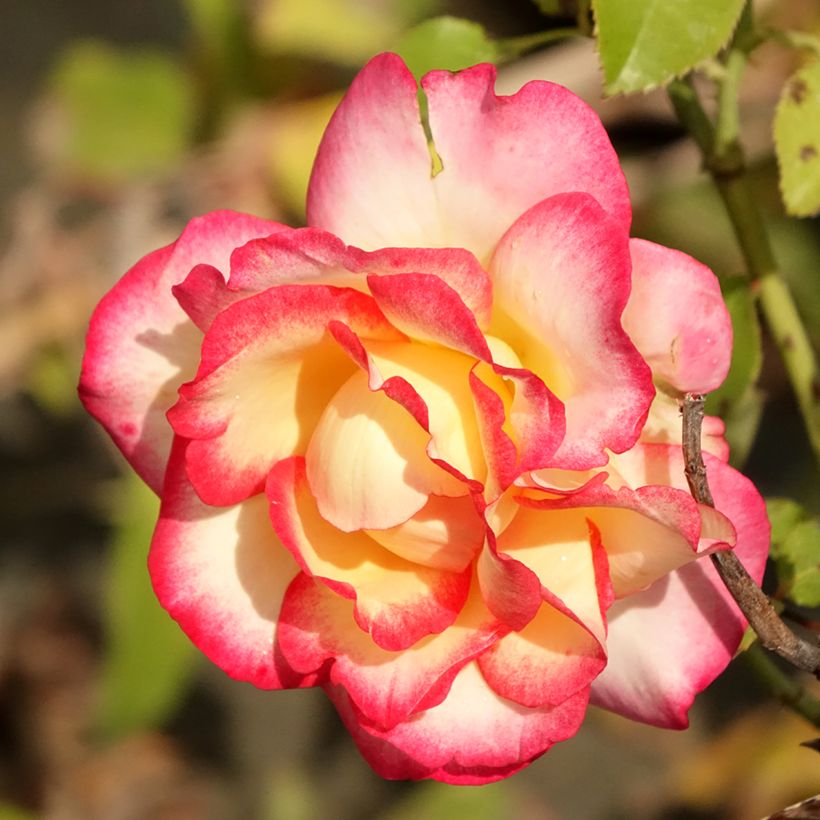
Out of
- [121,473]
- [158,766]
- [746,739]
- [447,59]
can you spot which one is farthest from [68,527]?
[447,59]

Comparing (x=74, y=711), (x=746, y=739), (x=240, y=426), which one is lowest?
(x=746, y=739)

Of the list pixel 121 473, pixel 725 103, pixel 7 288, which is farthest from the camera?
pixel 121 473

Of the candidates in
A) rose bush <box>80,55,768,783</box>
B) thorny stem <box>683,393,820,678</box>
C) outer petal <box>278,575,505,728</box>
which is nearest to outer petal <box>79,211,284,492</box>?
rose bush <box>80,55,768,783</box>

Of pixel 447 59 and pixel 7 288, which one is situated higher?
pixel 447 59

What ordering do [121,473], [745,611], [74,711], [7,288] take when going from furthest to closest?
[74,711]
[121,473]
[7,288]
[745,611]

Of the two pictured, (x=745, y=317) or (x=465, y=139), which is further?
(x=745, y=317)

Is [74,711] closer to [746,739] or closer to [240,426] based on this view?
[746,739]

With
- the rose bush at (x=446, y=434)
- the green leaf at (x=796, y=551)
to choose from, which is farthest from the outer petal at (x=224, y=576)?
the green leaf at (x=796, y=551)
